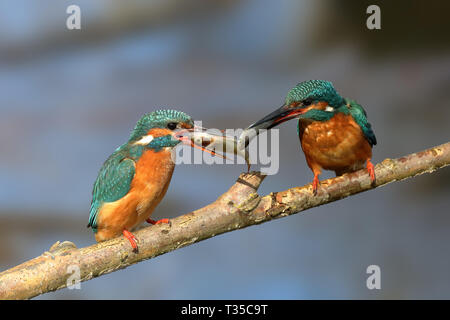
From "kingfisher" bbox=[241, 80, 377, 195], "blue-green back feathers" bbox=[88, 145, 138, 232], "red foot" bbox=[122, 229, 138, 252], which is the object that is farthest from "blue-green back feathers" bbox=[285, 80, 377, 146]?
"red foot" bbox=[122, 229, 138, 252]

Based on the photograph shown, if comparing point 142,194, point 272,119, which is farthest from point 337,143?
point 142,194

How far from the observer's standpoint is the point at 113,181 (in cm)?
191

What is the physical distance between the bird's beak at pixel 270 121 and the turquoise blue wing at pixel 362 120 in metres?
0.37

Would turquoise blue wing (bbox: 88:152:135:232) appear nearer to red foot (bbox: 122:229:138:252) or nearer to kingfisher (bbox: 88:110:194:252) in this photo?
kingfisher (bbox: 88:110:194:252)

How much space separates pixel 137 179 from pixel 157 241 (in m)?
0.27

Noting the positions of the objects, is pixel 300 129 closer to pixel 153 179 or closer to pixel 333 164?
pixel 333 164

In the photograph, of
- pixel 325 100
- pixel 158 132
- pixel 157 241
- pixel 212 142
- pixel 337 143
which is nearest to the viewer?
pixel 212 142

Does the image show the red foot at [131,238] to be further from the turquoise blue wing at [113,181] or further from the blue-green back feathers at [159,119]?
the blue-green back feathers at [159,119]

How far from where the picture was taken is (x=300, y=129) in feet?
7.73

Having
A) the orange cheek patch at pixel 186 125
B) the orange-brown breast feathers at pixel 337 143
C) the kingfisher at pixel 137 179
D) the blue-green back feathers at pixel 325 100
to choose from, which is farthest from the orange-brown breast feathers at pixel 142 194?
the orange-brown breast feathers at pixel 337 143

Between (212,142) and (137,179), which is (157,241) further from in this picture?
(212,142)

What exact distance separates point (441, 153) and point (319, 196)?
50cm

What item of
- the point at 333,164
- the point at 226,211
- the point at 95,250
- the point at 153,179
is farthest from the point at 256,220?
the point at 333,164

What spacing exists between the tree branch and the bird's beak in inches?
6.3
